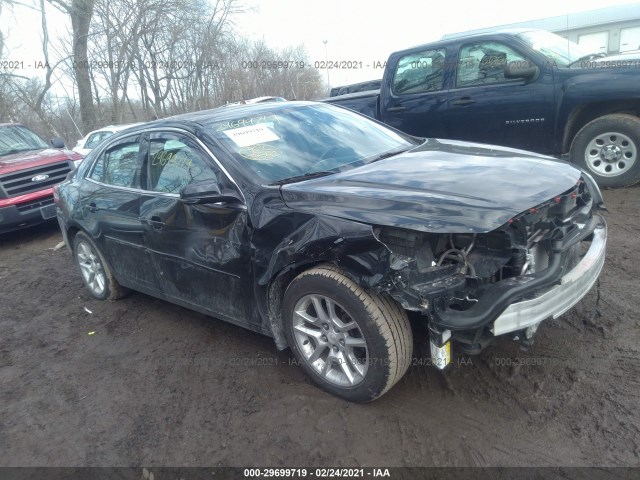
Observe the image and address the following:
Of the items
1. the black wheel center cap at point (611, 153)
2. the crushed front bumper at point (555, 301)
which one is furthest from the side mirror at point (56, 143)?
the crushed front bumper at point (555, 301)

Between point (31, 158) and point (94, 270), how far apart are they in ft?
14.0

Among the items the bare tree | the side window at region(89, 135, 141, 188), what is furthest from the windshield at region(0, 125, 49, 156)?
the bare tree

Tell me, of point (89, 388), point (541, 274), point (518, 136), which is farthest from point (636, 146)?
point (89, 388)

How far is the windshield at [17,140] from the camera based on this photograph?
869 cm

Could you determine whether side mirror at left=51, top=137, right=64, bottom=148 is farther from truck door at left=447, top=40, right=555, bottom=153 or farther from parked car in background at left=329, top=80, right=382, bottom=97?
truck door at left=447, top=40, right=555, bottom=153

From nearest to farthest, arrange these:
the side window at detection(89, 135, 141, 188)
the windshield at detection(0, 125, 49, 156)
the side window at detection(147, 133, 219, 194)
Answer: the side window at detection(147, 133, 219, 194) < the side window at detection(89, 135, 141, 188) < the windshield at detection(0, 125, 49, 156)

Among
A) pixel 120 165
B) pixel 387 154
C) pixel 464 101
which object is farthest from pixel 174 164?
pixel 464 101

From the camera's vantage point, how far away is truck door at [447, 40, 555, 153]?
6.16 meters

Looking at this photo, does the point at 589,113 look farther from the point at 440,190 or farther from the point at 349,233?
the point at 349,233

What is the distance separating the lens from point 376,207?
8.73 feet

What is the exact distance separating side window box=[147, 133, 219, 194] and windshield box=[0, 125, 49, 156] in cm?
620

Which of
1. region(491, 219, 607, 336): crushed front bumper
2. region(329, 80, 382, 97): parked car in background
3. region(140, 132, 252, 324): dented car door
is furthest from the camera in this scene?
region(329, 80, 382, 97): parked car in background

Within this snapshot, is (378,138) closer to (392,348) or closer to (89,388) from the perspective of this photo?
(392,348)

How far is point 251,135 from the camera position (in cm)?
353
